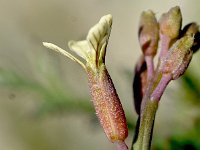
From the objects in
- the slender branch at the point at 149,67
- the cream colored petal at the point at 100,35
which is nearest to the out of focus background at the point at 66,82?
the slender branch at the point at 149,67

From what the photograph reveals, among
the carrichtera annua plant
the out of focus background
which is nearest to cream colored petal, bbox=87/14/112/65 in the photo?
the carrichtera annua plant

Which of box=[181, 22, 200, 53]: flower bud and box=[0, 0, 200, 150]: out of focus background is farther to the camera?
box=[0, 0, 200, 150]: out of focus background

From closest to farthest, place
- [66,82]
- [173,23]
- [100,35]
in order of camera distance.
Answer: [100,35], [173,23], [66,82]

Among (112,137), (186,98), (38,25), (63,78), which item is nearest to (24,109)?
(38,25)

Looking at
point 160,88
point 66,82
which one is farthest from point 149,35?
point 66,82

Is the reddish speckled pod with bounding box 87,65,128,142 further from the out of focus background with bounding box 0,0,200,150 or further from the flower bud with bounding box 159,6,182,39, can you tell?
the out of focus background with bounding box 0,0,200,150

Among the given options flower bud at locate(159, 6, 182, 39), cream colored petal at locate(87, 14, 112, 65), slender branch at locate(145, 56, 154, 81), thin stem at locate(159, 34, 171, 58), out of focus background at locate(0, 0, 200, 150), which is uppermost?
cream colored petal at locate(87, 14, 112, 65)

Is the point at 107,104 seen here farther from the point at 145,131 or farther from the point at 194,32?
the point at 194,32
